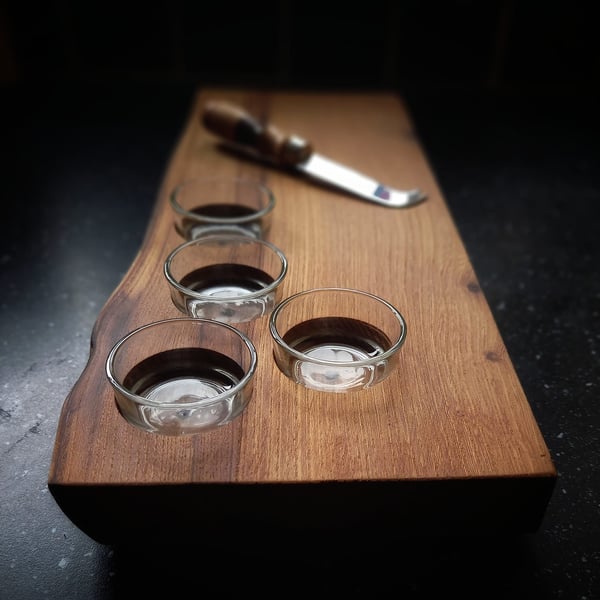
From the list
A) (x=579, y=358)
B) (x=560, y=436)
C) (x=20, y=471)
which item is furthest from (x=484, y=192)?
(x=20, y=471)

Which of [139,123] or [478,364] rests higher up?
[478,364]

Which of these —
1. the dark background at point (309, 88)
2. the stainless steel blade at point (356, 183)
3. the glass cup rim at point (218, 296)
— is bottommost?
the dark background at point (309, 88)

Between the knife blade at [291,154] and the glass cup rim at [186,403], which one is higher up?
the glass cup rim at [186,403]

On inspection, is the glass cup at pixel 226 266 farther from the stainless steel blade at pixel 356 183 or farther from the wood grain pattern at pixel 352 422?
the stainless steel blade at pixel 356 183

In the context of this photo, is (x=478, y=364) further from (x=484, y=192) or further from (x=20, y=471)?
(x=484, y=192)

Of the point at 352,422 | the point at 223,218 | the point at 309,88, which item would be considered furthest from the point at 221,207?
the point at 309,88

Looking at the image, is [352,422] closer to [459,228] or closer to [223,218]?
[223,218]

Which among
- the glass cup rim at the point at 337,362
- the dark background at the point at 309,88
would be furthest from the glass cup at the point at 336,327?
the dark background at the point at 309,88
